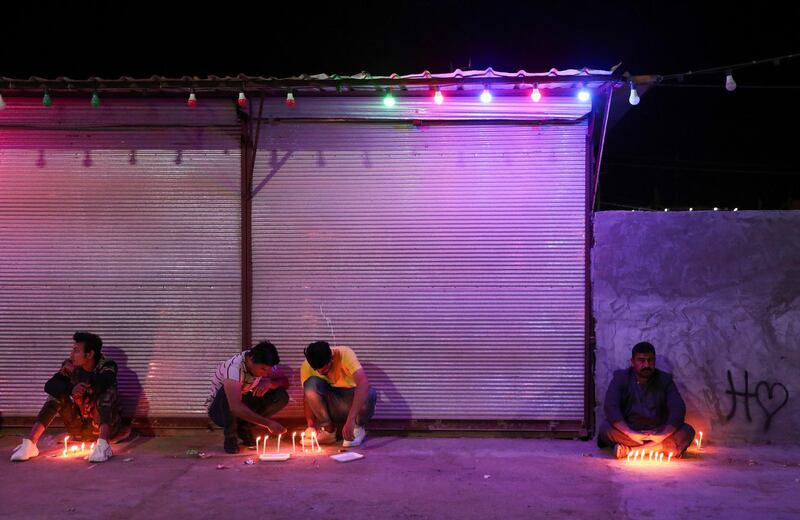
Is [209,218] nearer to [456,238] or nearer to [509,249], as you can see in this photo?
[456,238]

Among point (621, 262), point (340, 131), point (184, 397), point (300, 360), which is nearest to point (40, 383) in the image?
point (184, 397)

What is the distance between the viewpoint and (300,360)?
6.57 meters

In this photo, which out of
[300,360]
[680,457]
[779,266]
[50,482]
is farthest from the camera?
[300,360]

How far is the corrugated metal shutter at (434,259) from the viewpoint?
6.43 m

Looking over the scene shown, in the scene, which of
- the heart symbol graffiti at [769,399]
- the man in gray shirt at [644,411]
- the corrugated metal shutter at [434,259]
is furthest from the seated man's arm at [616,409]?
the heart symbol graffiti at [769,399]

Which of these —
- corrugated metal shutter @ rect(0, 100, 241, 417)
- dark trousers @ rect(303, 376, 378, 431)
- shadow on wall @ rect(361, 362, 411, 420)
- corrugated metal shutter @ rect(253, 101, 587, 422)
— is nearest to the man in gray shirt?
corrugated metal shutter @ rect(253, 101, 587, 422)

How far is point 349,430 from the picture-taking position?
5977 millimetres

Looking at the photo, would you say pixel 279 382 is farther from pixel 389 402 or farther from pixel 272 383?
→ pixel 389 402

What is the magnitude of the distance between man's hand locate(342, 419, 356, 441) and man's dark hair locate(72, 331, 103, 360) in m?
2.58

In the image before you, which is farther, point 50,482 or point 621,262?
point 621,262

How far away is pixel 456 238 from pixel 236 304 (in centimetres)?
247

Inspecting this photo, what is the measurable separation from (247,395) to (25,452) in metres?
2.08

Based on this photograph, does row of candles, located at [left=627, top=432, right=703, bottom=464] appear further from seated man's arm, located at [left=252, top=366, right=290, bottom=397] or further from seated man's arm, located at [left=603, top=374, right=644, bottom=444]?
seated man's arm, located at [left=252, top=366, right=290, bottom=397]

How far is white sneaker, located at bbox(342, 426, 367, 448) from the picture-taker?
6.05 m
